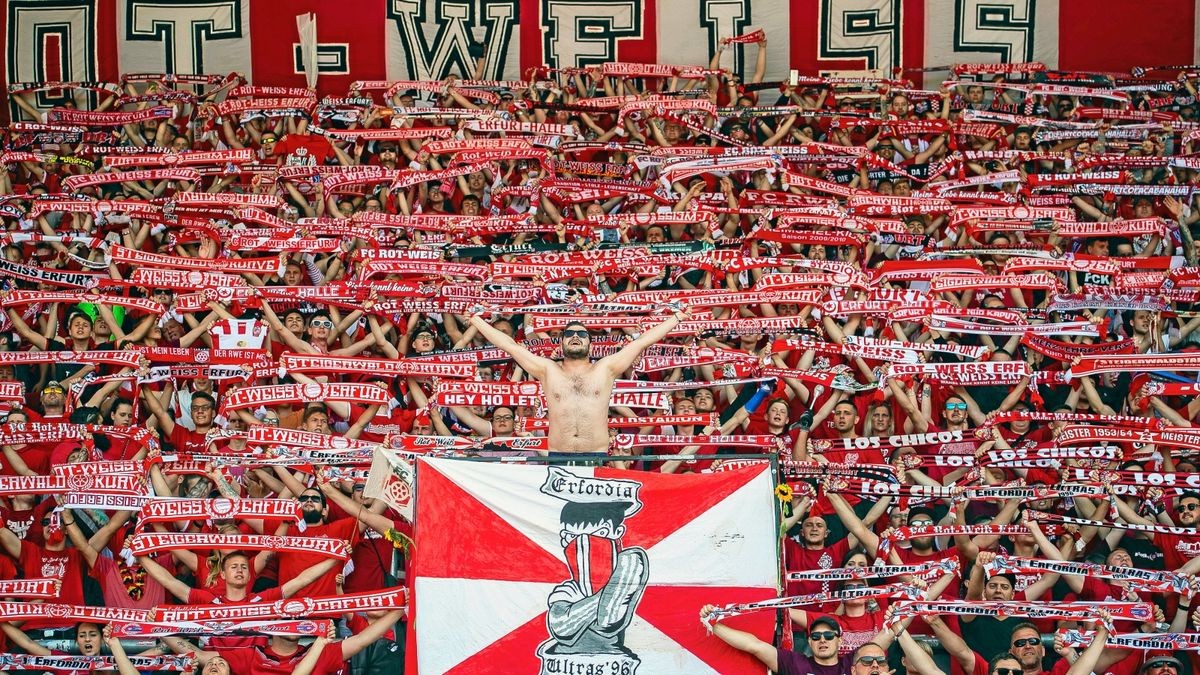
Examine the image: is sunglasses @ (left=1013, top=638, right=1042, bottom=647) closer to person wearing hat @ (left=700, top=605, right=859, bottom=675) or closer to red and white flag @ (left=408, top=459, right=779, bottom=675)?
person wearing hat @ (left=700, top=605, right=859, bottom=675)

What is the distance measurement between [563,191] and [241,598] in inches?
227

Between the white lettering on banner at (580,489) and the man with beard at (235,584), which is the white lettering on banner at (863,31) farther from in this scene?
the white lettering on banner at (580,489)

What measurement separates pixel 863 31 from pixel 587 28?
2997mm

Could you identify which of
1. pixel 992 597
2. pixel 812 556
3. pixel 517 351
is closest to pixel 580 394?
pixel 517 351

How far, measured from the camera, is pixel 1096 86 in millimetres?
17312

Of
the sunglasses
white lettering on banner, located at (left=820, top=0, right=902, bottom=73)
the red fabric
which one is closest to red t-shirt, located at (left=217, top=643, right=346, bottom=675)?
the sunglasses

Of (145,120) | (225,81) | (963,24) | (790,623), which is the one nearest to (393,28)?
(225,81)

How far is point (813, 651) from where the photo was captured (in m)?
9.39

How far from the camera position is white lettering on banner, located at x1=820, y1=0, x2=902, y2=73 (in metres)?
18.5

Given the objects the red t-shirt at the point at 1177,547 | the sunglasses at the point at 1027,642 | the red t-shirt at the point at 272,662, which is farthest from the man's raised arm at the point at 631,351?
the red t-shirt at the point at 1177,547

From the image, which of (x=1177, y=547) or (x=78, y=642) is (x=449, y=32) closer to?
(x=78, y=642)

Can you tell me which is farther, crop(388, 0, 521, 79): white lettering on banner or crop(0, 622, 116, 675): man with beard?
crop(388, 0, 521, 79): white lettering on banner

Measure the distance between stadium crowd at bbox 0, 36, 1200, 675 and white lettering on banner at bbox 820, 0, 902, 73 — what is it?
3.72 ft

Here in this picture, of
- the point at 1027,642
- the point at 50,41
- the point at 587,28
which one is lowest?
the point at 1027,642
